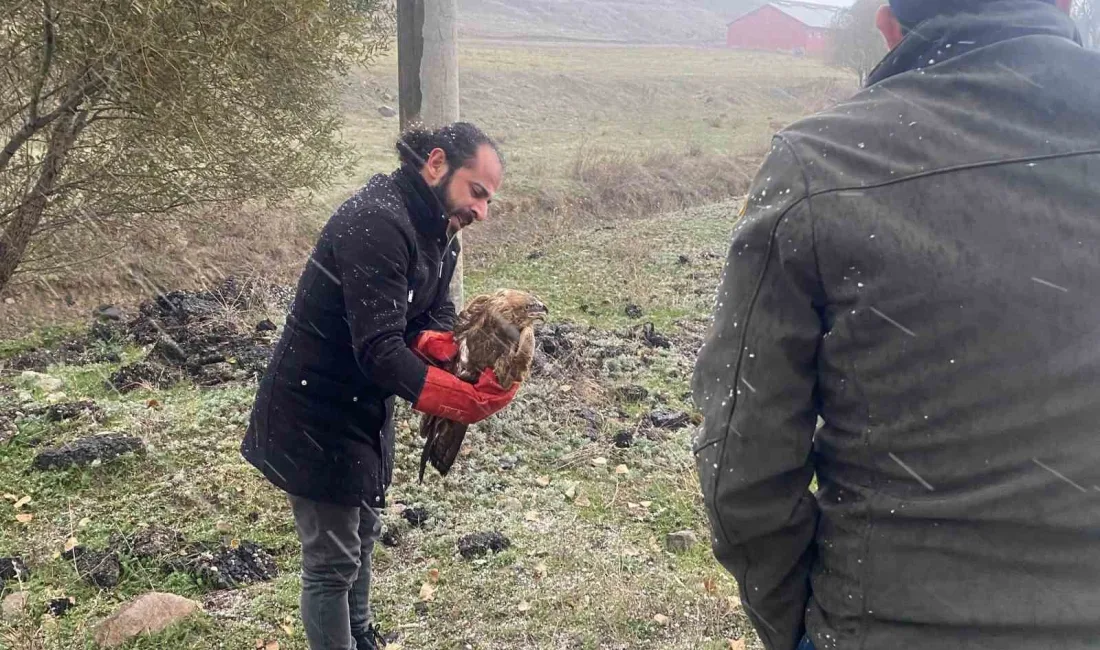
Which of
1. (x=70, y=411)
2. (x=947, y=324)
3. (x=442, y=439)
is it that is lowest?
(x=70, y=411)

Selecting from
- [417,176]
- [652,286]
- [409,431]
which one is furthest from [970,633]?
[652,286]

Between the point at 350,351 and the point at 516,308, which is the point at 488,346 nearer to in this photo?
the point at 516,308

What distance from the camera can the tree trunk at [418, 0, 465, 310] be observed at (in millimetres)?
5336

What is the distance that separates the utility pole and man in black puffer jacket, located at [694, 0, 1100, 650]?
4.30 meters

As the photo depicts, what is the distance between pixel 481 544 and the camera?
4.26 m

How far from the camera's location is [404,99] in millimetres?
5477

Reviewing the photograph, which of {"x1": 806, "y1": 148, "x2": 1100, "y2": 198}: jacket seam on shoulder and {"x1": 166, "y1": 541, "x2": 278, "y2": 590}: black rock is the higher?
{"x1": 806, "y1": 148, "x2": 1100, "y2": 198}: jacket seam on shoulder

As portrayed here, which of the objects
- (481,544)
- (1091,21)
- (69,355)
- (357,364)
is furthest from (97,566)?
(1091,21)

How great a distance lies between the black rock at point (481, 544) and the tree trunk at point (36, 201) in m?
3.23

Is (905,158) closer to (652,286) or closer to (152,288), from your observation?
(652,286)

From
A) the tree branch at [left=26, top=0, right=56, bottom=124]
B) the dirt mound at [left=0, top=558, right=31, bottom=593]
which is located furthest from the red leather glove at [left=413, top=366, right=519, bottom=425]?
the tree branch at [left=26, top=0, right=56, bottom=124]

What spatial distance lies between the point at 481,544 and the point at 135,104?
10.2ft

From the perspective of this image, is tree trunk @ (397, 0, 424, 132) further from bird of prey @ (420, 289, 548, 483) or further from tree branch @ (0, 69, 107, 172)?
bird of prey @ (420, 289, 548, 483)

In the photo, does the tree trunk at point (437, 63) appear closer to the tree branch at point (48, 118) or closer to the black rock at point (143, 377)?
the tree branch at point (48, 118)
